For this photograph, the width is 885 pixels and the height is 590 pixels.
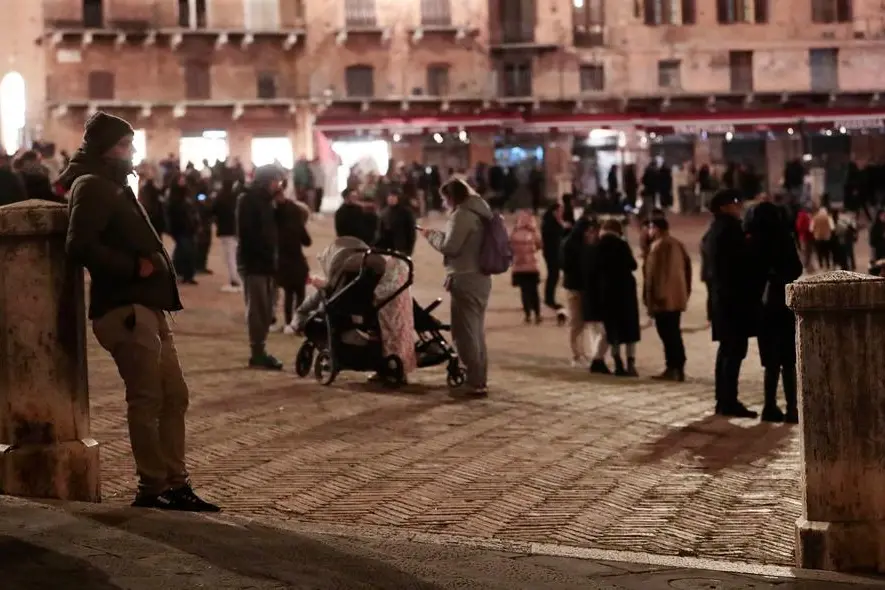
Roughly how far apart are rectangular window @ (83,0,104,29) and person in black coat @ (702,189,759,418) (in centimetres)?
3875

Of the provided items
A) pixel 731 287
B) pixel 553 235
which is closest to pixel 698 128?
pixel 553 235

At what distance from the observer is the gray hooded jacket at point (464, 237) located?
11727mm

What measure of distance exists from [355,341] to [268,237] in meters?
1.67

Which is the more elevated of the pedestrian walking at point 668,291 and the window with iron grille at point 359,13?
the window with iron grille at point 359,13

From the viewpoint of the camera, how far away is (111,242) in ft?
22.0

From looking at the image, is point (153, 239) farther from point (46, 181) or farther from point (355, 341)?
point (46, 181)

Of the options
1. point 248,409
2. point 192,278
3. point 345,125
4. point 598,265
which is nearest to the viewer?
point 248,409

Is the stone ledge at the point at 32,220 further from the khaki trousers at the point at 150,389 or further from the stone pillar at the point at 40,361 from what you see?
the khaki trousers at the point at 150,389

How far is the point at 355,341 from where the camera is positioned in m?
12.2

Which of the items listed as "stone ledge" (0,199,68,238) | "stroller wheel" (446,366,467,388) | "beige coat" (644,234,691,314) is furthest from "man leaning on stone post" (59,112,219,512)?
"beige coat" (644,234,691,314)

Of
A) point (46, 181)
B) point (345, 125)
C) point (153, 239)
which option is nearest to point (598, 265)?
point (46, 181)

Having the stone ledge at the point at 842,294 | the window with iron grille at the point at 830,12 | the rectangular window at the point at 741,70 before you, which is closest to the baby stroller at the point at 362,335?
the stone ledge at the point at 842,294

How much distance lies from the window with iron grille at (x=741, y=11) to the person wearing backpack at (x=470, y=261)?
40.7 meters

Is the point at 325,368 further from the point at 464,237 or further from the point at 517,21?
the point at 517,21
